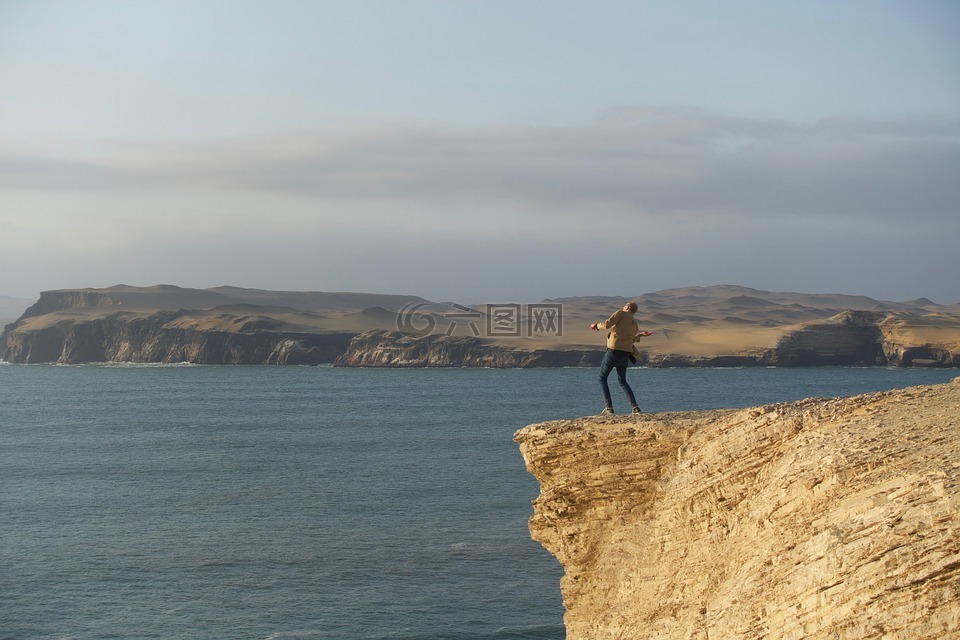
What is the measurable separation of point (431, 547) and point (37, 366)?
13534cm

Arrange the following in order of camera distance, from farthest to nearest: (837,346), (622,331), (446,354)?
(446,354) < (837,346) < (622,331)

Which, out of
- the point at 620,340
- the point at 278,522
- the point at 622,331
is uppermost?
the point at 622,331

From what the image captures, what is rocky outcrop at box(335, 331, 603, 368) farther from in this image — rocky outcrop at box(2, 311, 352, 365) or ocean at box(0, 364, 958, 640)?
ocean at box(0, 364, 958, 640)

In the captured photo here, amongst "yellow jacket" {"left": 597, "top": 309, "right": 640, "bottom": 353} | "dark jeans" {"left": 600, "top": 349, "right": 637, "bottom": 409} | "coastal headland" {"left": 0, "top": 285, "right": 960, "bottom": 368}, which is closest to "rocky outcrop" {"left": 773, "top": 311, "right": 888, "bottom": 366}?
"coastal headland" {"left": 0, "top": 285, "right": 960, "bottom": 368}

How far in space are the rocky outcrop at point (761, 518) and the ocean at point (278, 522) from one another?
10217 millimetres

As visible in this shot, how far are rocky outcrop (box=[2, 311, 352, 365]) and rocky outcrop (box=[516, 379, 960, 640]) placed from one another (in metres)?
125

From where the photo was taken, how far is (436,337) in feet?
447

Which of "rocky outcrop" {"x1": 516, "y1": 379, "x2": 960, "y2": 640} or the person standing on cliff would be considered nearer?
"rocky outcrop" {"x1": 516, "y1": 379, "x2": 960, "y2": 640}

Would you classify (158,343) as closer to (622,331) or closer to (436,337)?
(436,337)

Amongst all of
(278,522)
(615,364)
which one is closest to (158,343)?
(278,522)

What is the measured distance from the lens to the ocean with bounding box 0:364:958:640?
24719 millimetres

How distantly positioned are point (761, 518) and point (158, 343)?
145 meters
